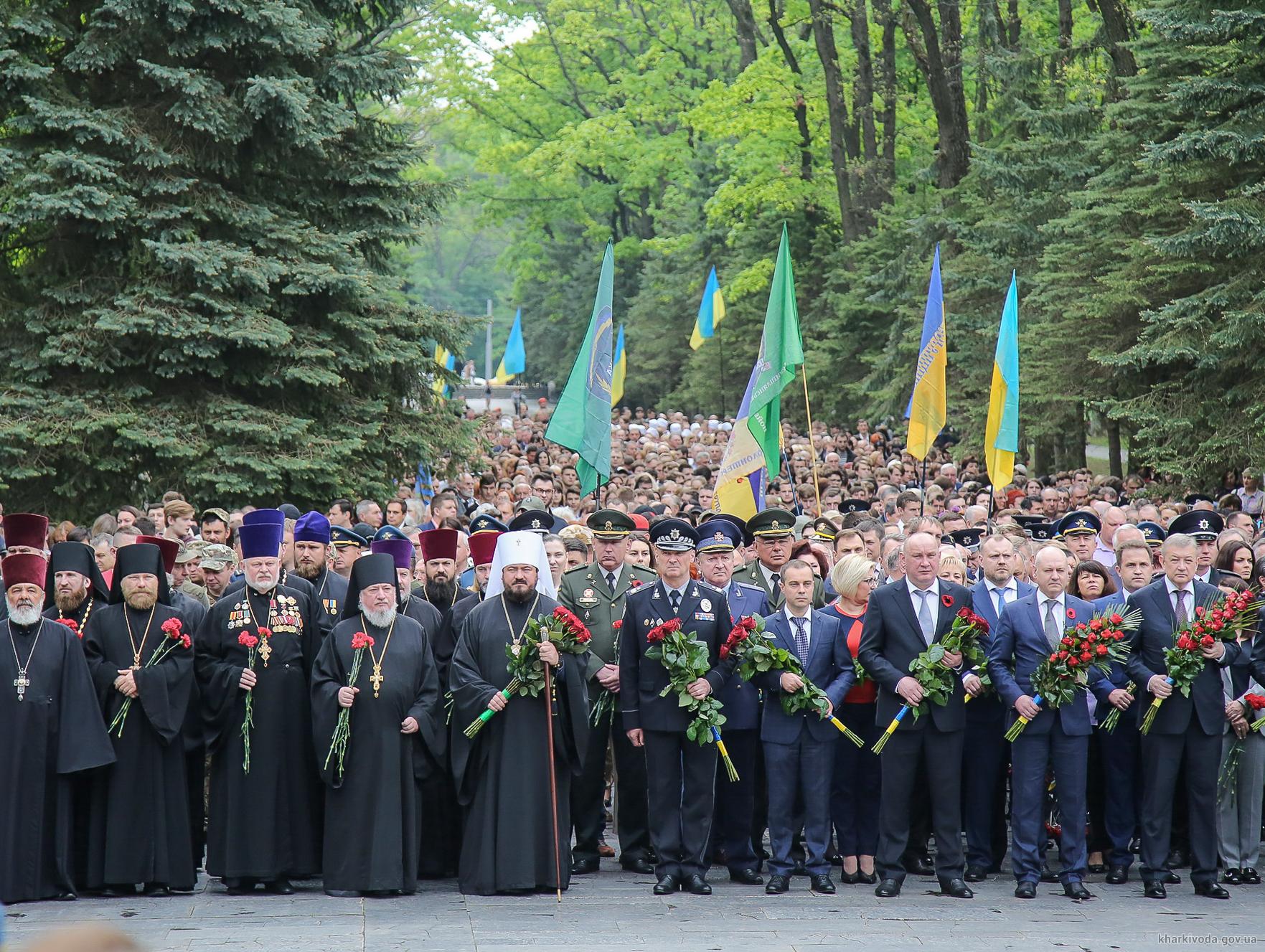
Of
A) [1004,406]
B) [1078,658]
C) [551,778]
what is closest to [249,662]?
[551,778]

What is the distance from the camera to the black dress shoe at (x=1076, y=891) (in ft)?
30.7

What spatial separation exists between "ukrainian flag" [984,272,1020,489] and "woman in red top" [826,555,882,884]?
24.4ft

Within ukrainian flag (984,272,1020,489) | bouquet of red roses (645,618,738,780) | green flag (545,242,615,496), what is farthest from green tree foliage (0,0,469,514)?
bouquet of red roses (645,618,738,780)

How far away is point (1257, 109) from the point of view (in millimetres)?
19922

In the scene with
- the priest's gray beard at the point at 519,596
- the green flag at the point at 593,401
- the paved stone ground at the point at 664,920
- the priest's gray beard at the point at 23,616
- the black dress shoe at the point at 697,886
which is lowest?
the paved stone ground at the point at 664,920

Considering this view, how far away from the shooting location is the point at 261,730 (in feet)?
31.7

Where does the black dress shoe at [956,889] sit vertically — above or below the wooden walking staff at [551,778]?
below

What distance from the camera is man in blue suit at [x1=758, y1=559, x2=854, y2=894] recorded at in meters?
9.58

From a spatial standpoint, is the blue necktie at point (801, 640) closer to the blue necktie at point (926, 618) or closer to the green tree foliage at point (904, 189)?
the blue necktie at point (926, 618)

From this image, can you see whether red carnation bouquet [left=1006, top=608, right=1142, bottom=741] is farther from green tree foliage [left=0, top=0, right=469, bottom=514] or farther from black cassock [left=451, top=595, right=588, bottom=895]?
green tree foliage [left=0, top=0, right=469, bottom=514]

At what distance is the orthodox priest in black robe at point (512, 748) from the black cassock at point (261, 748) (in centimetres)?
96

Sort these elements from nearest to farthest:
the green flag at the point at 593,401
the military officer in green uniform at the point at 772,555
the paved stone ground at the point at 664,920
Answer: the paved stone ground at the point at 664,920
the military officer in green uniform at the point at 772,555
the green flag at the point at 593,401

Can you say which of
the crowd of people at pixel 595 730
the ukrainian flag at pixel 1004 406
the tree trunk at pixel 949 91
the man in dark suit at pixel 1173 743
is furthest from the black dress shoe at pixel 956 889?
the tree trunk at pixel 949 91

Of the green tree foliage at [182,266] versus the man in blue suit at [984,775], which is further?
the green tree foliage at [182,266]
